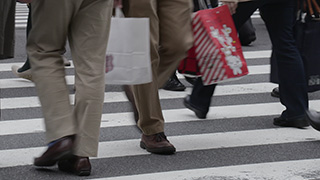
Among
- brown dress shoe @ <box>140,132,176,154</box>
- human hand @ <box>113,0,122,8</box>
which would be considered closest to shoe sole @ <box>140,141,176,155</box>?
brown dress shoe @ <box>140,132,176,154</box>

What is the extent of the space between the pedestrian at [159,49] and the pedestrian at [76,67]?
0.44 metres

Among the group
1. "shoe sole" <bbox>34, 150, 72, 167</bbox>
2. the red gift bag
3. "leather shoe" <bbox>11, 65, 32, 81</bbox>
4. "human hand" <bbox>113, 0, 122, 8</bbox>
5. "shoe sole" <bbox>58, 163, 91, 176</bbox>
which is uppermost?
"human hand" <bbox>113, 0, 122, 8</bbox>

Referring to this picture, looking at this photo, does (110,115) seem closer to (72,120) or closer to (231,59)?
(231,59)

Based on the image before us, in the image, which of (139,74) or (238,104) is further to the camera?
(238,104)

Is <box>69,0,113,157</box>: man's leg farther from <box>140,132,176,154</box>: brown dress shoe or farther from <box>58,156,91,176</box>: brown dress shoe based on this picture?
<box>140,132,176,154</box>: brown dress shoe

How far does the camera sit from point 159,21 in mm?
5117

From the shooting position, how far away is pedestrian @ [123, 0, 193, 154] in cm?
503

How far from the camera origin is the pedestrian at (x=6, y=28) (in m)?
4.81

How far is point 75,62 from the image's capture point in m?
4.62

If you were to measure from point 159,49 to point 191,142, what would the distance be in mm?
811

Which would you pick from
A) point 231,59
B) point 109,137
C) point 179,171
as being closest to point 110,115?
point 109,137

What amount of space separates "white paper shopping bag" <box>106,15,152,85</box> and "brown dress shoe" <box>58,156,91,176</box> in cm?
52

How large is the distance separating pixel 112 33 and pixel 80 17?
0.34 meters

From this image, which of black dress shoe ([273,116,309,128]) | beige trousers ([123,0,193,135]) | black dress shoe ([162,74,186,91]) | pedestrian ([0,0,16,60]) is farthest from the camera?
black dress shoe ([162,74,186,91])
